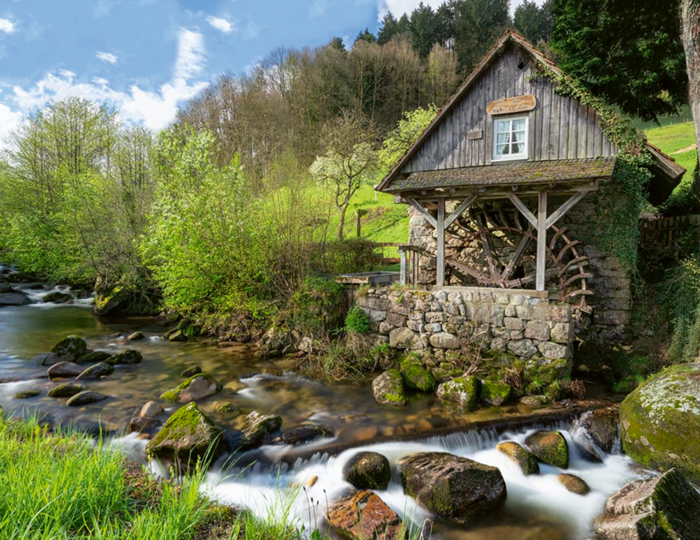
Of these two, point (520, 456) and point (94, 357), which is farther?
point (94, 357)

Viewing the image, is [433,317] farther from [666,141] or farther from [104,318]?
[666,141]

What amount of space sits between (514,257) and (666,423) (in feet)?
17.4

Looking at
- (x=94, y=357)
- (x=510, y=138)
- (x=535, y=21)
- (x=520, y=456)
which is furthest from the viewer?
(x=535, y=21)

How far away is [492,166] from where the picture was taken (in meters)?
9.38

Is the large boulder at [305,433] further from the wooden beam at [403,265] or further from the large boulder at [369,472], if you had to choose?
the wooden beam at [403,265]

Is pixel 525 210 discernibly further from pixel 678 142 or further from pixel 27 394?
pixel 678 142

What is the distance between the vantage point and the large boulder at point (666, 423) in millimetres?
4895

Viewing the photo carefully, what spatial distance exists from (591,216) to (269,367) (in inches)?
322

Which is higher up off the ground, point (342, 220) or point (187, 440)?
point (342, 220)

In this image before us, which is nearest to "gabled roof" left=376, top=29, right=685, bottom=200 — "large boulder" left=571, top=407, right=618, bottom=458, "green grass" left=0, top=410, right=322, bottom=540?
"large boulder" left=571, top=407, right=618, bottom=458

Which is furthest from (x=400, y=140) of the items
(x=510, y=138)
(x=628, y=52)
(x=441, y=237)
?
(x=441, y=237)

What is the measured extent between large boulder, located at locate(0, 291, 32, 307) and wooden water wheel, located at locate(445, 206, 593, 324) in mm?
16300

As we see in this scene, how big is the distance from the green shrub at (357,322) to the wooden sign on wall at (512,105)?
18.3 feet

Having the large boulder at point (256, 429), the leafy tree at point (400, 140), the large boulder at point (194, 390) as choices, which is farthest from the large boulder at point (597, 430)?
the leafy tree at point (400, 140)
